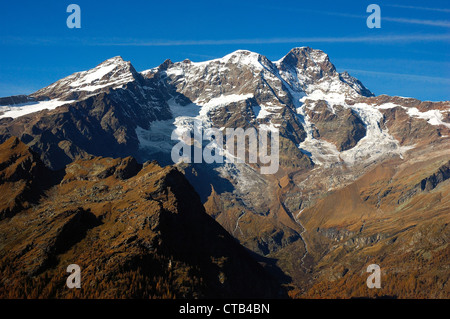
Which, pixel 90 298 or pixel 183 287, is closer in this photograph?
pixel 90 298

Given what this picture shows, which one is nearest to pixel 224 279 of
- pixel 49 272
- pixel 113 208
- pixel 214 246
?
pixel 214 246
